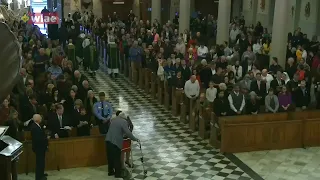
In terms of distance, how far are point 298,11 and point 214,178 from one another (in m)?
18.4

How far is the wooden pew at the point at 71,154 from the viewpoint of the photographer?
10.8 m

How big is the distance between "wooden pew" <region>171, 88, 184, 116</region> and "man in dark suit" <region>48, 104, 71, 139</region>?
5.22 metres

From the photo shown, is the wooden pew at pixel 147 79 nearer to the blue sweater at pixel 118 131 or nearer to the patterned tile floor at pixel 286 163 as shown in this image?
the patterned tile floor at pixel 286 163

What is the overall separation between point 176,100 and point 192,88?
1284 millimetres

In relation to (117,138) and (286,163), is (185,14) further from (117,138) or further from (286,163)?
(117,138)

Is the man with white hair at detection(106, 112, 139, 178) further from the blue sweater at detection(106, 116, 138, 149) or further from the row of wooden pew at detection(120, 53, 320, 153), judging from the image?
the row of wooden pew at detection(120, 53, 320, 153)

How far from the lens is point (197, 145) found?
1316 centimetres

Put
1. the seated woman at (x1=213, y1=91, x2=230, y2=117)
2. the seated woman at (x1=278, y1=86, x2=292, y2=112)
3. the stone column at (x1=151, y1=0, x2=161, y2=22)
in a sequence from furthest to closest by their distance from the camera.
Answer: the stone column at (x1=151, y1=0, x2=161, y2=22), the seated woman at (x1=278, y1=86, x2=292, y2=112), the seated woman at (x1=213, y1=91, x2=230, y2=117)

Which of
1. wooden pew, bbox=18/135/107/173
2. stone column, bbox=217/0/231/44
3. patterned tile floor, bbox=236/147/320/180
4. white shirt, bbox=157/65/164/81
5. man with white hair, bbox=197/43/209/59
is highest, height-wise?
stone column, bbox=217/0/231/44

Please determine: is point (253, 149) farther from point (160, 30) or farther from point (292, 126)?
point (160, 30)

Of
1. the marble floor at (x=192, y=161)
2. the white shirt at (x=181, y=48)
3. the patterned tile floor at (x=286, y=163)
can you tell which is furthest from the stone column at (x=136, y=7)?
the patterned tile floor at (x=286, y=163)

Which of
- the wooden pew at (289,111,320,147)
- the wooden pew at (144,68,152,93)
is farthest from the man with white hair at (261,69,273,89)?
the wooden pew at (144,68,152,93)

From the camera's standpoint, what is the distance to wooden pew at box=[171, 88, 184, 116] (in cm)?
1566

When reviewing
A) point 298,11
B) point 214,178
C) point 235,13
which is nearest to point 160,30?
point 298,11
